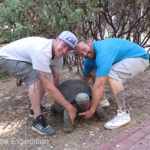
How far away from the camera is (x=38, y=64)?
2.61 m

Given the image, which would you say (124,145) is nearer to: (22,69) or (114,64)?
(114,64)

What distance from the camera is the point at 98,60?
272 cm

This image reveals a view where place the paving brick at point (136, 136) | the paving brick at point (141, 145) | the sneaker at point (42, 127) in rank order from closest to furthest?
1. the paving brick at point (141, 145)
2. the paving brick at point (136, 136)
3. the sneaker at point (42, 127)

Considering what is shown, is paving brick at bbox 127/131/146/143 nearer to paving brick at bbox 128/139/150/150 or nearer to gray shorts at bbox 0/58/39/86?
paving brick at bbox 128/139/150/150

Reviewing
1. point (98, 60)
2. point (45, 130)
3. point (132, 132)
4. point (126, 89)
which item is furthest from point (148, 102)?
point (45, 130)

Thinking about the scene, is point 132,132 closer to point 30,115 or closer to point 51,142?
point 51,142

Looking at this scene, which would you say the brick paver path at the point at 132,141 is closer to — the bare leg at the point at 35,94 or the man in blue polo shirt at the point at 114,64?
the man in blue polo shirt at the point at 114,64

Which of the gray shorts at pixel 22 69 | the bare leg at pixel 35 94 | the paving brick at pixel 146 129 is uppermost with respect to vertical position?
the gray shorts at pixel 22 69

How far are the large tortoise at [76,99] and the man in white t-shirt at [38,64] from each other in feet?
0.37

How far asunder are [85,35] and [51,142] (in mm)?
2720

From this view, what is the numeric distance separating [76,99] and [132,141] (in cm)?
83

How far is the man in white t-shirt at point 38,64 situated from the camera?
2.66 m

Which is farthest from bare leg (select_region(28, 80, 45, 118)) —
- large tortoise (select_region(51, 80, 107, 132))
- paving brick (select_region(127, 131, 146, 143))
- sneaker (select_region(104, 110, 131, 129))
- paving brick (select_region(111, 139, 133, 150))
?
paving brick (select_region(127, 131, 146, 143))

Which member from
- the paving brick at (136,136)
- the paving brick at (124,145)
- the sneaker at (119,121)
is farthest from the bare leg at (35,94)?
the paving brick at (136,136)
